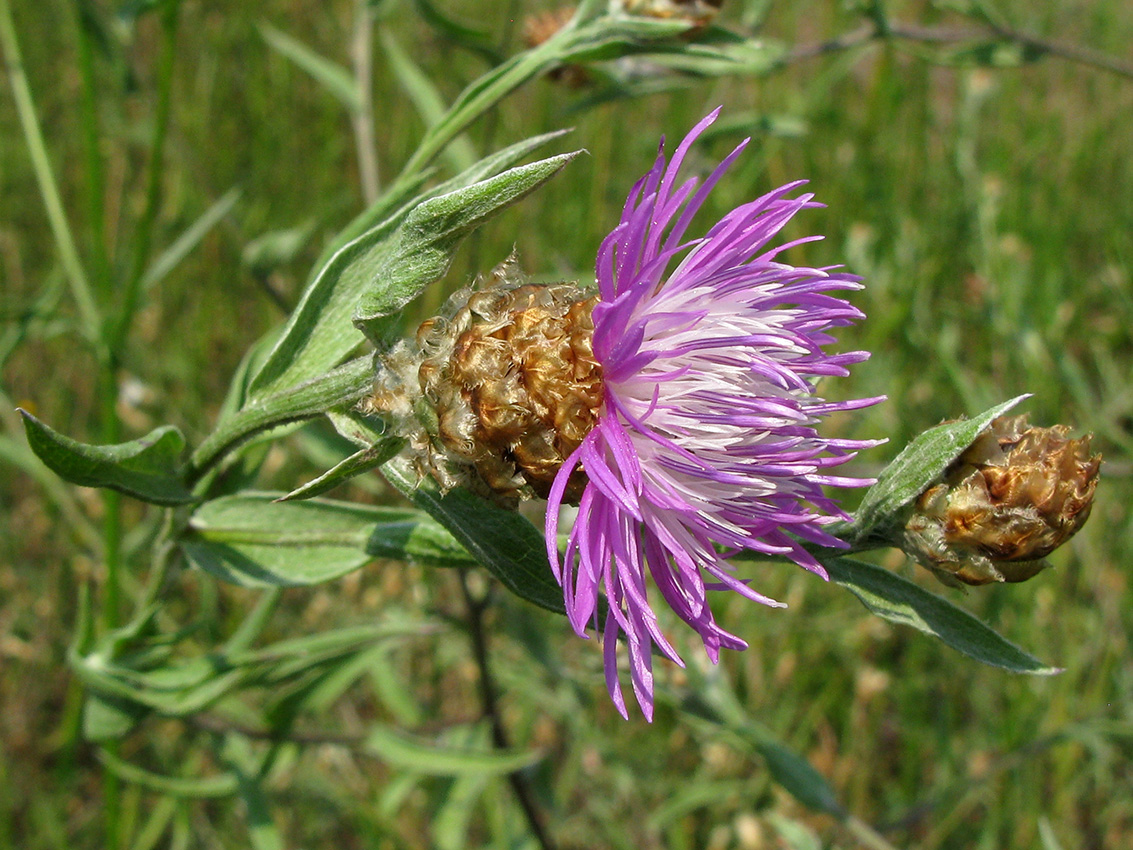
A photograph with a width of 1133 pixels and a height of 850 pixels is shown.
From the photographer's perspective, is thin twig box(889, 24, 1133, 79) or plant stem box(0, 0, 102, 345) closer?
plant stem box(0, 0, 102, 345)

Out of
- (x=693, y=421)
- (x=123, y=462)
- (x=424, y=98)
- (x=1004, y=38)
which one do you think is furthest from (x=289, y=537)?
(x=1004, y=38)

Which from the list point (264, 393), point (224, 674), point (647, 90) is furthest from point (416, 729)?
point (647, 90)

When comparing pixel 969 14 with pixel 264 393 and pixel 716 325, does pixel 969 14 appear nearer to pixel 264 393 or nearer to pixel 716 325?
pixel 716 325

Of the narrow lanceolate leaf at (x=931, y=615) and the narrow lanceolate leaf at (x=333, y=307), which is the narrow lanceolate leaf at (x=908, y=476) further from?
the narrow lanceolate leaf at (x=333, y=307)

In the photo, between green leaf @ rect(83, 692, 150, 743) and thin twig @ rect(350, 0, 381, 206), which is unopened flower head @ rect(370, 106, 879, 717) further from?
thin twig @ rect(350, 0, 381, 206)

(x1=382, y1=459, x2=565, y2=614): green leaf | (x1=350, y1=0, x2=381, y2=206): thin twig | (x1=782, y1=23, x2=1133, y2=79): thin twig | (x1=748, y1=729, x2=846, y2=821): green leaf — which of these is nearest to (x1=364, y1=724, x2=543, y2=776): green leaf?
(x1=748, y1=729, x2=846, y2=821): green leaf

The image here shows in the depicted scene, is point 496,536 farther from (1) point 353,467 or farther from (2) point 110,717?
(2) point 110,717

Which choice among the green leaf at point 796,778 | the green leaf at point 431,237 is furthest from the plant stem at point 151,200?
the green leaf at point 796,778
